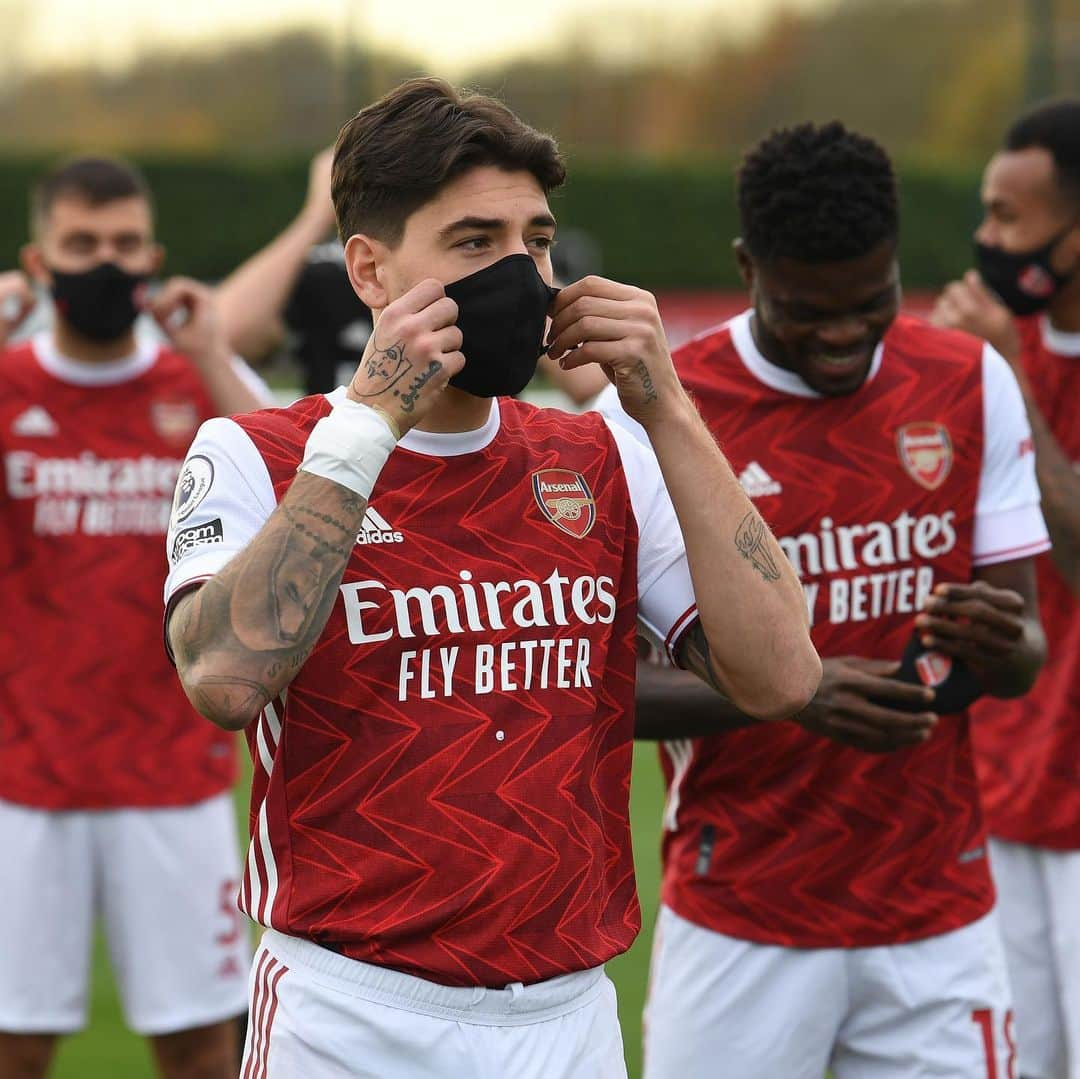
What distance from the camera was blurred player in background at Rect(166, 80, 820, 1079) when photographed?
258 cm

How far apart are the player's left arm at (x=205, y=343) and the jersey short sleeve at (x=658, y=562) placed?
2.53 m

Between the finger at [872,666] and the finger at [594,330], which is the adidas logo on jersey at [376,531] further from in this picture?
the finger at [872,666]

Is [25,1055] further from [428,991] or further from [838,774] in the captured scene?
→ [428,991]

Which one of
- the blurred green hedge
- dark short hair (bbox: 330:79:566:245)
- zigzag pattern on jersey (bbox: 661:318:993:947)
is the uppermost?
the blurred green hedge

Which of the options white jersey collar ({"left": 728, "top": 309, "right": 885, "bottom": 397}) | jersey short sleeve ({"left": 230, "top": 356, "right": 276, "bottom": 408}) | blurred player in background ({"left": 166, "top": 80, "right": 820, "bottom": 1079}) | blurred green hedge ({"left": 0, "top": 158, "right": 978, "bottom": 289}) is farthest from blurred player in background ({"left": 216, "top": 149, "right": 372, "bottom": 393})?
blurred green hedge ({"left": 0, "top": 158, "right": 978, "bottom": 289})

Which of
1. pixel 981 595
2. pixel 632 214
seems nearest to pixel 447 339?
pixel 981 595

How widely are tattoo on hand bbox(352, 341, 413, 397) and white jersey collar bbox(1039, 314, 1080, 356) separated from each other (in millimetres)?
2658

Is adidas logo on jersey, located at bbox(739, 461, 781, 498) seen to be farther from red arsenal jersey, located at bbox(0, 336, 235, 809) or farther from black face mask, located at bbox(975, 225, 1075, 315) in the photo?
red arsenal jersey, located at bbox(0, 336, 235, 809)

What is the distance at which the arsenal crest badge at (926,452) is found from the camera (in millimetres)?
3682

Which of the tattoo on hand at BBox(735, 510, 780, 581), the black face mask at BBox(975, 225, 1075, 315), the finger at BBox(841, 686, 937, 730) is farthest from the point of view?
the black face mask at BBox(975, 225, 1075, 315)

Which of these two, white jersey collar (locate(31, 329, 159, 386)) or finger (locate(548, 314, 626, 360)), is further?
white jersey collar (locate(31, 329, 159, 386))

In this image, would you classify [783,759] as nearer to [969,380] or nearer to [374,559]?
[969,380]

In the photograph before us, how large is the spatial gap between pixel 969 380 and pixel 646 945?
12.2 ft

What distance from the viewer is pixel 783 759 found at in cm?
366
